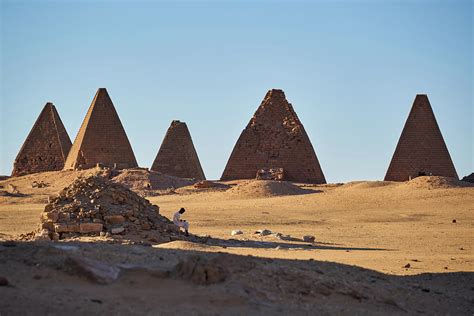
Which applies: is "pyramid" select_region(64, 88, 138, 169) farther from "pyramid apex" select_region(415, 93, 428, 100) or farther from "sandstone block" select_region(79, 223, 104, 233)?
"sandstone block" select_region(79, 223, 104, 233)

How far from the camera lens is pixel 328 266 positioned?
11594mm

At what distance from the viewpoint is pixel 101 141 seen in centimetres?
4772

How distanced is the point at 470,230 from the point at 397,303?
15.8 m

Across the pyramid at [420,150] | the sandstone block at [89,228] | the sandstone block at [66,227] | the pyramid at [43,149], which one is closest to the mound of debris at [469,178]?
the pyramid at [420,150]

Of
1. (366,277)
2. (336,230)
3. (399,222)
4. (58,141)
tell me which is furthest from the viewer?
(58,141)

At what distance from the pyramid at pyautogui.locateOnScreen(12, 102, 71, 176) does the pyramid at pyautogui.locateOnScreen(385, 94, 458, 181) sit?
60.7 ft

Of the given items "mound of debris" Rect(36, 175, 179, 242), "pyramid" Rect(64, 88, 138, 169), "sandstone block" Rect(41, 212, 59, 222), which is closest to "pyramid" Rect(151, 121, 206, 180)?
"pyramid" Rect(64, 88, 138, 169)

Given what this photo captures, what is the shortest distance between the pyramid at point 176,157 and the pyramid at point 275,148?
9.48 feet

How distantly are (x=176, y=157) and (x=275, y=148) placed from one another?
5307 mm

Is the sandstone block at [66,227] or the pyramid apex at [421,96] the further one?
the pyramid apex at [421,96]

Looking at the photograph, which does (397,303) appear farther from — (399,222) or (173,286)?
(399,222)

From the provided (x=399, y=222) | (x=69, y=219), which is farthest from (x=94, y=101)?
(x=69, y=219)

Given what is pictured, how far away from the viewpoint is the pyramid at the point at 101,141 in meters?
47.2

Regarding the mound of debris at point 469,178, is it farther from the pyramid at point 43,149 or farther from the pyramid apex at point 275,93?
the pyramid at point 43,149
